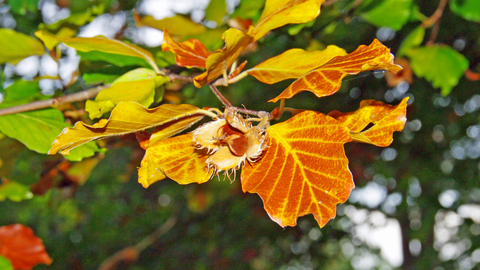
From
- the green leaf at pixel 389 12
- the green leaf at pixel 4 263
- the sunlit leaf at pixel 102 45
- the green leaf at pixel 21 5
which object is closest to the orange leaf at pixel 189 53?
the sunlit leaf at pixel 102 45

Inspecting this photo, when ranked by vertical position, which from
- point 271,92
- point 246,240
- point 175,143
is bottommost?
point 246,240

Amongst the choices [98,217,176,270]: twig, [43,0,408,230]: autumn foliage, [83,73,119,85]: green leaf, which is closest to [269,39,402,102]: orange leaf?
[43,0,408,230]: autumn foliage

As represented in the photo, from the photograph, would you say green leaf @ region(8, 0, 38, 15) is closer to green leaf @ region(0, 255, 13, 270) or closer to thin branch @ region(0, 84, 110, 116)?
thin branch @ region(0, 84, 110, 116)

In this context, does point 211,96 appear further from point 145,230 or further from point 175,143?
point 145,230

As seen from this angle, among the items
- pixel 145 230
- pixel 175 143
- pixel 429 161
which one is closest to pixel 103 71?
pixel 175 143

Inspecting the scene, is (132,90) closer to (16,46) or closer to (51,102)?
(51,102)

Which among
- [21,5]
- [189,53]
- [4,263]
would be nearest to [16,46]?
[21,5]

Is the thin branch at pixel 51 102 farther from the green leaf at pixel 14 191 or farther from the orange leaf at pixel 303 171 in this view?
the green leaf at pixel 14 191
